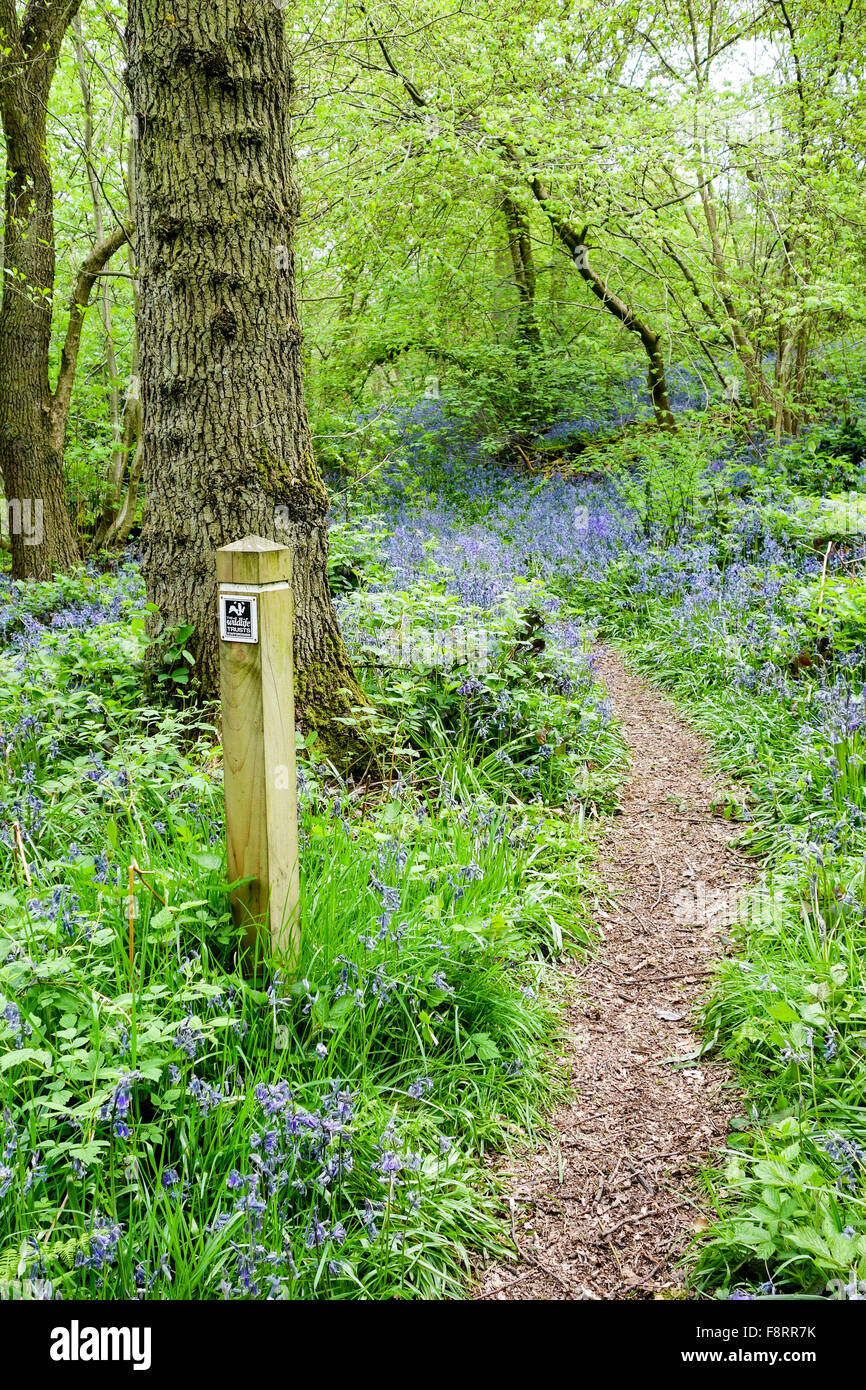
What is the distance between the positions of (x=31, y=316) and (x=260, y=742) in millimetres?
7611

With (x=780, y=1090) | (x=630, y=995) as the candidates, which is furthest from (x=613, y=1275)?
(x=630, y=995)

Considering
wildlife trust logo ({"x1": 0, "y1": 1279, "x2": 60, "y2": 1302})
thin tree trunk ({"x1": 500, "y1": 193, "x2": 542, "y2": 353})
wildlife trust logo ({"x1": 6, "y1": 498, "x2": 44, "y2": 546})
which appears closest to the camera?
wildlife trust logo ({"x1": 0, "y1": 1279, "x2": 60, "y2": 1302})

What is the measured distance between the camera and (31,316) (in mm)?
8188

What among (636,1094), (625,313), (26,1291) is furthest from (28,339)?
(26,1291)

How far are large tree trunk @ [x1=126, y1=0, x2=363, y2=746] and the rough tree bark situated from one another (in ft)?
16.8

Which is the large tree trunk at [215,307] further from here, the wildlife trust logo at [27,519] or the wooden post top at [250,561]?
the wildlife trust logo at [27,519]

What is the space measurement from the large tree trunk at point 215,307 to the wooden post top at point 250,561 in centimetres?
148

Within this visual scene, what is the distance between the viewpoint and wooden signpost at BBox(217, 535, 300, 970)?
2248mm

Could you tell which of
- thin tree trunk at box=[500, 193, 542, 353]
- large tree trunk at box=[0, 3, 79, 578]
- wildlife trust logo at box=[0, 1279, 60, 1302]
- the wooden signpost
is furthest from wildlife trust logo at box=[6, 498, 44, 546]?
thin tree trunk at box=[500, 193, 542, 353]

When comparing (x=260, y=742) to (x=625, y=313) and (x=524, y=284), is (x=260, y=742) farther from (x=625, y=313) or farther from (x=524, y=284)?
(x=524, y=284)

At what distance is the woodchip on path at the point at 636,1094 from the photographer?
218 centimetres

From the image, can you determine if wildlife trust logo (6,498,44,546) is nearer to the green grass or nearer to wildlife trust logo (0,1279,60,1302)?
the green grass

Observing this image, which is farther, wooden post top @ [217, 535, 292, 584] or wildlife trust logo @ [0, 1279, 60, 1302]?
wooden post top @ [217, 535, 292, 584]

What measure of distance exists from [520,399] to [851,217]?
16.5 ft
